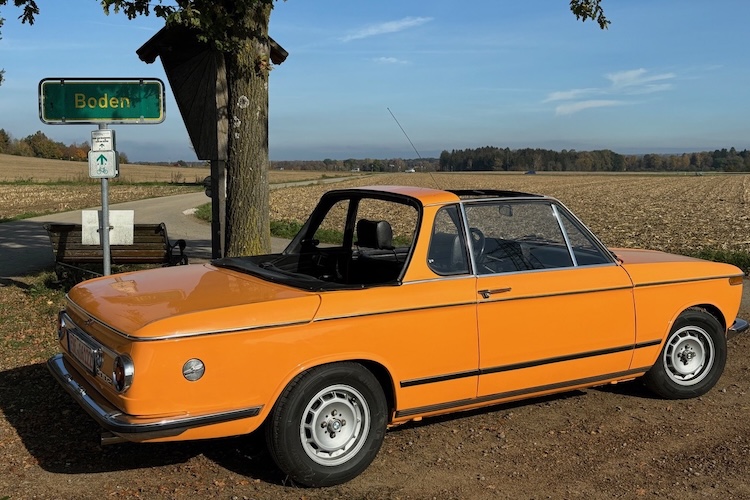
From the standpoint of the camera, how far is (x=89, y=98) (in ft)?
24.4

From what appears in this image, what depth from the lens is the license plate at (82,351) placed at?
375cm

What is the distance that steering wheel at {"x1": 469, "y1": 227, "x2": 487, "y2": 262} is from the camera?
4.41 meters

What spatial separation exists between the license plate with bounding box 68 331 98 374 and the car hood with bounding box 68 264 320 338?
0.55 ft

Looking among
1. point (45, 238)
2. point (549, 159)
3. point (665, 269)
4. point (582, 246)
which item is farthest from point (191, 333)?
point (549, 159)

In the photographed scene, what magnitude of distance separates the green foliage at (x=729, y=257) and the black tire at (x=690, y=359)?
21.7 feet

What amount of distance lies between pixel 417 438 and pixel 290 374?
4.23ft

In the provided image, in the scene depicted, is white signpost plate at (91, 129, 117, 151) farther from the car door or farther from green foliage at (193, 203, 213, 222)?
green foliage at (193, 203, 213, 222)

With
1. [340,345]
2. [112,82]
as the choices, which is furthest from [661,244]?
[340,345]

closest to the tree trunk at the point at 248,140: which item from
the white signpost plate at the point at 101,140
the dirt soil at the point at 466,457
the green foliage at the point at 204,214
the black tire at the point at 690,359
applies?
the white signpost plate at the point at 101,140

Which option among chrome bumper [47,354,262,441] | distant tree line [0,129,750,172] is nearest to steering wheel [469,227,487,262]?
chrome bumper [47,354,262,441]

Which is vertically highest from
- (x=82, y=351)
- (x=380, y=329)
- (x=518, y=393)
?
(x=380, y=329)

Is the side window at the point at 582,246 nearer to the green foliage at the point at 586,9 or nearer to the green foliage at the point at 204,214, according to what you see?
the green foliage at the point at 586,9

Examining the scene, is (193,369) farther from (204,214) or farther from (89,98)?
(204,214)

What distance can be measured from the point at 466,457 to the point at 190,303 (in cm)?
185
